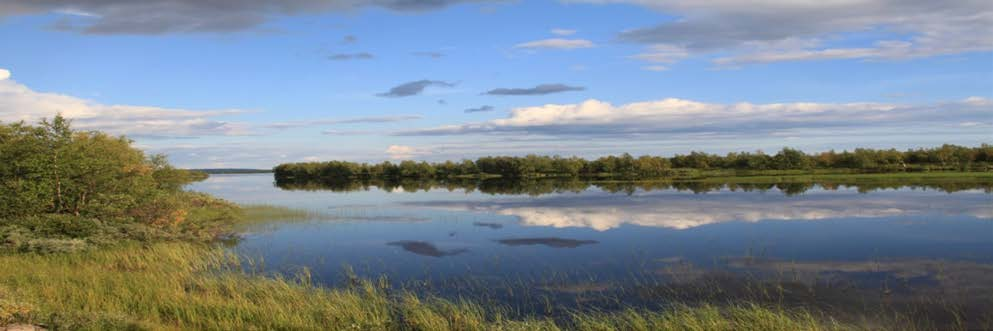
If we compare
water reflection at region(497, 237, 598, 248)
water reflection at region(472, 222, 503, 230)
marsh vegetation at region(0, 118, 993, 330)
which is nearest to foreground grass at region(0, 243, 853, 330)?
marsh vegetation at region(0, 118, 993, 330)

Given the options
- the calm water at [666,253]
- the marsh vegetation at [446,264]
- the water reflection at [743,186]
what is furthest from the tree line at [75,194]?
the water reflection at [743,186]

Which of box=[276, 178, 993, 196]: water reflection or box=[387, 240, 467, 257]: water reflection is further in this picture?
box=[276, 178, 993, 196]: water reflection

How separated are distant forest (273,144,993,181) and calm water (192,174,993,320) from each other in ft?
245

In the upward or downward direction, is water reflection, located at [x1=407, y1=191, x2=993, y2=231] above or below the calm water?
above

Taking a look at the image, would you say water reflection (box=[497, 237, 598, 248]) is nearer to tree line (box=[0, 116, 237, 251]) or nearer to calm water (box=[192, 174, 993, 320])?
calm water (box=[192, 174, 993, 320])

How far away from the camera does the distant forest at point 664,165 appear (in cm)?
10462

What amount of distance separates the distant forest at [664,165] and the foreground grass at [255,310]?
10068 cm

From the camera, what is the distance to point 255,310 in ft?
43.9

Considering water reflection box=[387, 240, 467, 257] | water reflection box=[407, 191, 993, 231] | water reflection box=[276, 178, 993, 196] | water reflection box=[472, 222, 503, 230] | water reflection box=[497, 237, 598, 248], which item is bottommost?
water reflection box=[387, 240, 467, 257]

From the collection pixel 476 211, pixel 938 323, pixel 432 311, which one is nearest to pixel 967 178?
pixel 476 211

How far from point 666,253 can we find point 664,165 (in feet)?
348

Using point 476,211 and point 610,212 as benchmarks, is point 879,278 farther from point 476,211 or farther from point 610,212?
point 476,211

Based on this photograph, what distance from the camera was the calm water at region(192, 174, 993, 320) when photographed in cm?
1642

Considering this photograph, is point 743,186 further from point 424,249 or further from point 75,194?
point 75,194
